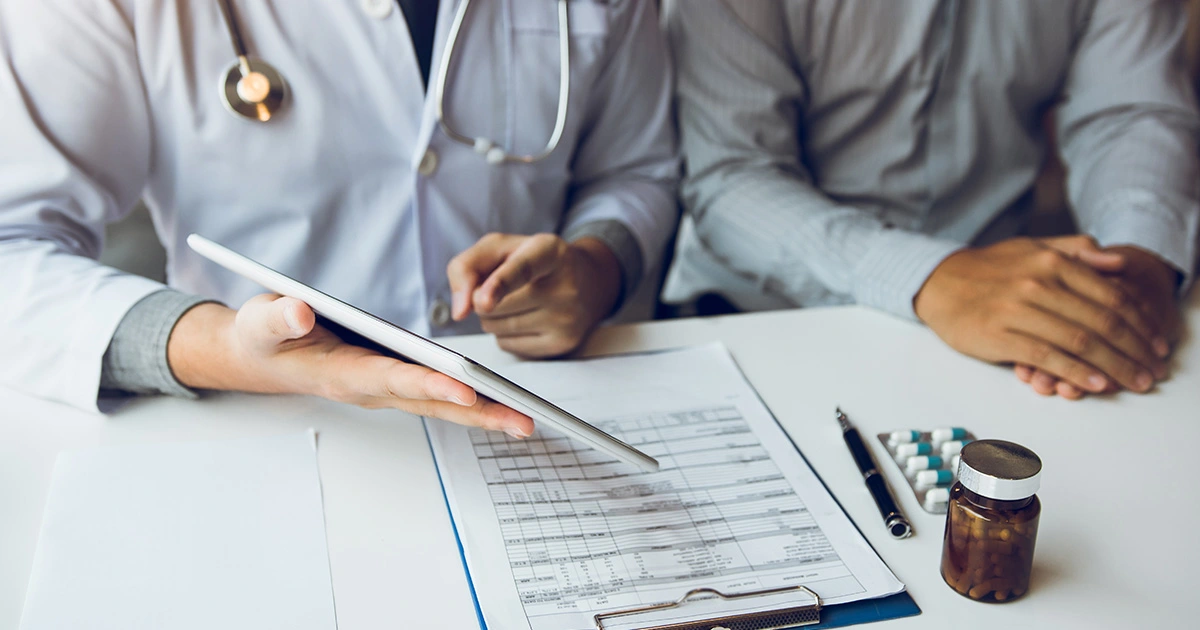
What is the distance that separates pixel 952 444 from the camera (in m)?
0.73

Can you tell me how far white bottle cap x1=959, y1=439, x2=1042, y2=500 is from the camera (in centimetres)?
54

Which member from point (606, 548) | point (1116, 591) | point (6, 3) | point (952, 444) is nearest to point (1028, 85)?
point (952, 444)

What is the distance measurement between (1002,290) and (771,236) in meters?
0.32

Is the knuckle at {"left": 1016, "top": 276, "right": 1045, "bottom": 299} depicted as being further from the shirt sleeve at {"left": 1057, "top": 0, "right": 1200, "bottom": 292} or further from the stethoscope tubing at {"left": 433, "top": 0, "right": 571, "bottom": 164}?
the stethoscope tubing at {"left": 433, "top": 0, "right": 571, "bottom": 164}

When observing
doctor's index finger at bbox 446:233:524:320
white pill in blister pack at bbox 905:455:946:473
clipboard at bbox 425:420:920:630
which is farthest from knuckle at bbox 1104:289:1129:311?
doctor's index finger at bbox 446:233:524:320

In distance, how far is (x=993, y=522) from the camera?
564 millimetres

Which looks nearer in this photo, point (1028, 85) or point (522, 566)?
point (522, 566)

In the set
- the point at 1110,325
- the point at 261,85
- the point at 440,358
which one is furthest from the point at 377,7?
the point at 1110,325

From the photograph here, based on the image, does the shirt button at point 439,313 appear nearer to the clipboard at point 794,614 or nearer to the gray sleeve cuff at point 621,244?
the gray sleeve cuff at point 621,244

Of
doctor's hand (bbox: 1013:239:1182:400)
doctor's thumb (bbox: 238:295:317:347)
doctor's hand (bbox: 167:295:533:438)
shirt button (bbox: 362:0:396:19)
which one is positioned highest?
shirt button (bbox: 362:0:396:19)

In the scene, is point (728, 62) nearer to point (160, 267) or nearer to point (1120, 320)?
point (1120, 320)

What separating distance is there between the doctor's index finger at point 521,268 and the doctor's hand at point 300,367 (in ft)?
0.43

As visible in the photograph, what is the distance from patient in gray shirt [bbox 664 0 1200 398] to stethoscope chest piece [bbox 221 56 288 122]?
0.55 m

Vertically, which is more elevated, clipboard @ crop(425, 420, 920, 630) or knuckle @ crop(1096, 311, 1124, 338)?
clipboard @ crop(425, 420, 920, 630)
